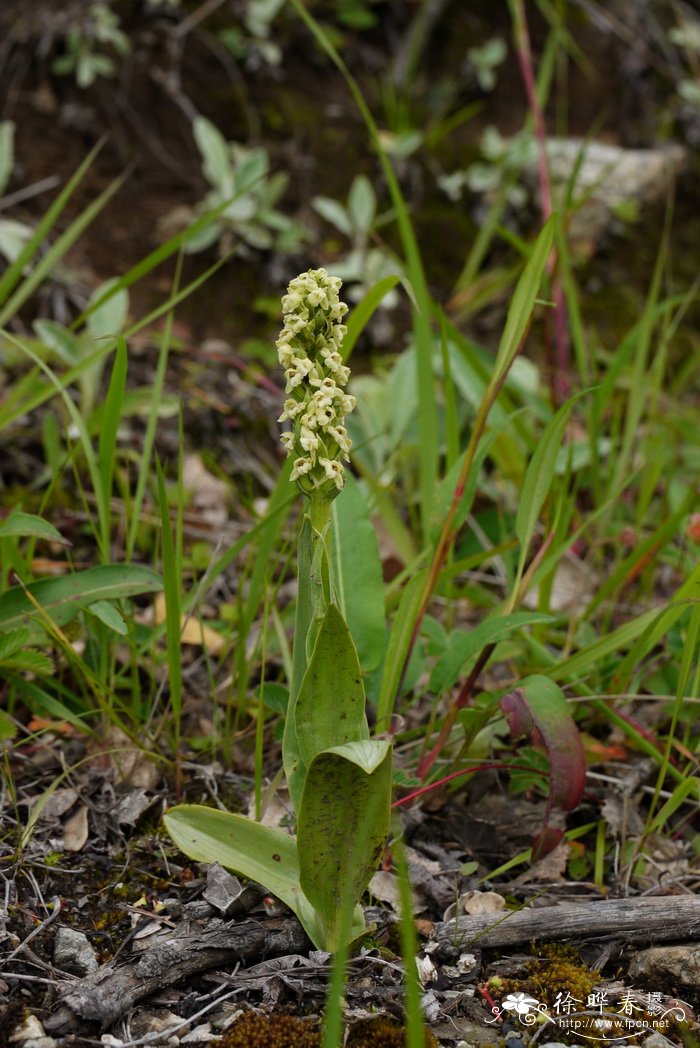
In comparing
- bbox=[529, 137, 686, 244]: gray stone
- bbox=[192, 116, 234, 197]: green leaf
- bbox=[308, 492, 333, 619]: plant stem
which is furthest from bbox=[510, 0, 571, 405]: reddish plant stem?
bbox=[308, 492, 333, 619]: plant stem

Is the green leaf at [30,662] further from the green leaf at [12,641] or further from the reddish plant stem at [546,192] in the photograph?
the reddish plant stem at [546,192]

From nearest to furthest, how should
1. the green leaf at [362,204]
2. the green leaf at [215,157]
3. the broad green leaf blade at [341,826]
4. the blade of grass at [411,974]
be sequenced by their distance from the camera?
the blade of grass at [411,974], the broad green leaf blade at [341,826], the green leaf at [215,157], the green leaf at [362,204]

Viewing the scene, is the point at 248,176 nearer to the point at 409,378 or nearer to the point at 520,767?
the point at 409,378

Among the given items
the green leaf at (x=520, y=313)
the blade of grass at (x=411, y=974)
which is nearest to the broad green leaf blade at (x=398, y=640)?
the green leaf at (x=520, y=313)

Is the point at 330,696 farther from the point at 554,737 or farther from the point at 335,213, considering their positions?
the point at 335,213

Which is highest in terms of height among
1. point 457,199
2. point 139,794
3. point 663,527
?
point 457,199

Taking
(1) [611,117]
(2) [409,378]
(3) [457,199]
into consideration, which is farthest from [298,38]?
(2) [409,378]

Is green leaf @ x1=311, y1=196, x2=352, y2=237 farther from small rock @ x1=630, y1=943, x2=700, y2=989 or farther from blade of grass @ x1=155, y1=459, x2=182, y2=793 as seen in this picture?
small rock @ x1=630, y1=943, x2=700, y2=989

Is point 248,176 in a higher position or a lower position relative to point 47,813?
higher
